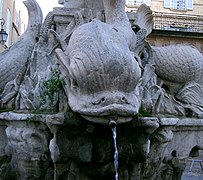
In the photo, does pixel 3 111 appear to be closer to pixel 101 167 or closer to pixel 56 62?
pixel 56 62

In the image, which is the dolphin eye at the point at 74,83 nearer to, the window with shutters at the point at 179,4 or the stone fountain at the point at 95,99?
the stone fountain at the point at 95,99

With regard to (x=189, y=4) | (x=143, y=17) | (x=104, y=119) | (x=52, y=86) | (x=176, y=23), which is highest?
(x=143, y=17)

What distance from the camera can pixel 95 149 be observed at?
10.7 feet

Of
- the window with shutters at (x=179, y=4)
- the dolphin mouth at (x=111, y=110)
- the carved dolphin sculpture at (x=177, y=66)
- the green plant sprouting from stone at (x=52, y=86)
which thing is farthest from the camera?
the window with shutters at (x=179, y=4)

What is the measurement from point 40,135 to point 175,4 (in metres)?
26.5

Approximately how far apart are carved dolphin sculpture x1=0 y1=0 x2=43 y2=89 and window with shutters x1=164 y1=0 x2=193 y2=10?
25.0 m

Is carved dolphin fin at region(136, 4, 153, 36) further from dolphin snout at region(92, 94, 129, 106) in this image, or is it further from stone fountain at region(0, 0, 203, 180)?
dolphin snout at region(92, 94, 129, 106)

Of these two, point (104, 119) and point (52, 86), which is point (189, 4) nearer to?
point (52, 86)

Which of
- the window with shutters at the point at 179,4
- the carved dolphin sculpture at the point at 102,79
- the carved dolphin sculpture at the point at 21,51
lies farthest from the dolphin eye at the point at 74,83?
the window with shutters at the point at 179,4

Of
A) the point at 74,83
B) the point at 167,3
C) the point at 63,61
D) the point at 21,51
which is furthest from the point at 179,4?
the point at 74,83

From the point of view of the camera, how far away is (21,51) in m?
4.35

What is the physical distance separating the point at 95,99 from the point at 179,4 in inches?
1060

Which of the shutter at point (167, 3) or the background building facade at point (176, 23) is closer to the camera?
the background building facade at point (176, 23)

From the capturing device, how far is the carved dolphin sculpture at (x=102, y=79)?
121 inches
